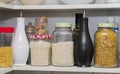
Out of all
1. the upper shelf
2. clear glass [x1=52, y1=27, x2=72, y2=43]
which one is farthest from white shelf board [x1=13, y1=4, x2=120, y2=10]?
clear glass [x1=52, y1=27, x2=72, y2=43]

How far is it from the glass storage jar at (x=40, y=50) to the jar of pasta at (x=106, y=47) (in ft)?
0.80

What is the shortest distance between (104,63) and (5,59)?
0.47m

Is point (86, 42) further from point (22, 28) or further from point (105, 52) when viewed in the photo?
point (22, 28)

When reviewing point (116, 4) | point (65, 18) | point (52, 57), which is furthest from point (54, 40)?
point (116, 4)

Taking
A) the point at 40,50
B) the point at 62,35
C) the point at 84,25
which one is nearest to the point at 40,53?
the point at 40,50

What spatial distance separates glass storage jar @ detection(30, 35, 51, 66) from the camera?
1.16m

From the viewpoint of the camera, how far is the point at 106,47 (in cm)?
111

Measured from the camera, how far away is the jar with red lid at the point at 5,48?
111 centimetres

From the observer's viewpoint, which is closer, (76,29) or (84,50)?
(84,50)

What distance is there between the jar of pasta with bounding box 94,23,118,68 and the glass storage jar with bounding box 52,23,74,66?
0.44ft

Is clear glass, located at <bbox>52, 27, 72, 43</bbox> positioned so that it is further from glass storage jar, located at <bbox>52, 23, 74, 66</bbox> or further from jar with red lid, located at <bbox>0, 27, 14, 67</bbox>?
jar with red lid, located at <bbox>0, 27, 14, 67</bbox>

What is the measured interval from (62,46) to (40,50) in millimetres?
111

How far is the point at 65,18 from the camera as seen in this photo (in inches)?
53.6

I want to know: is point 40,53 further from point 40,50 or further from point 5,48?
point 5,48
